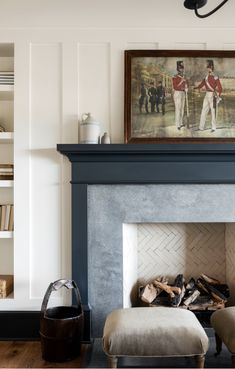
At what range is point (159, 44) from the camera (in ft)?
8.77

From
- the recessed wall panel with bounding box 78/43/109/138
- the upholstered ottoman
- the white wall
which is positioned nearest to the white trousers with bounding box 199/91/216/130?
the white wall

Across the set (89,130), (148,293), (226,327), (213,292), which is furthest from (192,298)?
(89,130)

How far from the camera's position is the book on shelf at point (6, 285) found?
2.57 meters

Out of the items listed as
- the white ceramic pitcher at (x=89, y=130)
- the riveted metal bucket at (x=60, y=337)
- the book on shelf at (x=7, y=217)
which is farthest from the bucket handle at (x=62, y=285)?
the white ceramic pitcher at (x=89, y=130)

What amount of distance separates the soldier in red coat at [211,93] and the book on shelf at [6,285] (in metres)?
1.91

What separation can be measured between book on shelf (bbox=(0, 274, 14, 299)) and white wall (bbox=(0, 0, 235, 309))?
0.30ft

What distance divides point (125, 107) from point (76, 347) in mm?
1770

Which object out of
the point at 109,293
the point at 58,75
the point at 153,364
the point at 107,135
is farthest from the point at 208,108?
the point at 153,364

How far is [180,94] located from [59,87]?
95cm

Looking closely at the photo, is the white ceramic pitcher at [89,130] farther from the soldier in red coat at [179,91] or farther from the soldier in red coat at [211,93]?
the soldier in red coat at [211,93]

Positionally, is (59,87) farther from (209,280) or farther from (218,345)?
(218,345)

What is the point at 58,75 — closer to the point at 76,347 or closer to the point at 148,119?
the point at 148,119

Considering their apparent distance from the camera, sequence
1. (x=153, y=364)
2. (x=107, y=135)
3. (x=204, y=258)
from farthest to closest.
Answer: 1. (x=204, y=258)
2. (x=107, y=135)
3. (x=153, y=364)

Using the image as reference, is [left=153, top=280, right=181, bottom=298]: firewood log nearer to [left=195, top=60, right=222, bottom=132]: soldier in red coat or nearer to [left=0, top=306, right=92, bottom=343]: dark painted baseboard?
[left=0, top=306, right=92, bottom=343]: dark painted baseboard
